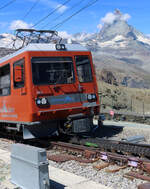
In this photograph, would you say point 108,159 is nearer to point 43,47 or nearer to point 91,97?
point 91,97

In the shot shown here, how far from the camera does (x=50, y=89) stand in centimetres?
920

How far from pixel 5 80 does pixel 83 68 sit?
2932 millimetres

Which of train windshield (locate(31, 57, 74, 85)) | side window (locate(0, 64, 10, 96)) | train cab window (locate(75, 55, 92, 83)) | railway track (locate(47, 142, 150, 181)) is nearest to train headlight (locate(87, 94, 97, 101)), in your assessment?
train cab window (locate(75, 55, 92, 83))

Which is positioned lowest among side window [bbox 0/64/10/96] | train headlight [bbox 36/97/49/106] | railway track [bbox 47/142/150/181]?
railway track [bbox 47/142/150/181]

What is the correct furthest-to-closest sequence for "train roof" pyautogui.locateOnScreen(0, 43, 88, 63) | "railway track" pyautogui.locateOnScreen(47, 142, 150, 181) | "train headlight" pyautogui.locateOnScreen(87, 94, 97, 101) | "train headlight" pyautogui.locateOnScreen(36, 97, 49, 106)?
"train headlight" pyautogui.locateOnScreen(87, 94, 97, 101), "train roof" pyautogui.locateOnScreen(0, 43, 88, 63), "train headlight" pyautogui.locateOnScreen(36, 97, 49, 106), "railway track" pyautogui.locateOnScreen(47, 142, 150, 181)

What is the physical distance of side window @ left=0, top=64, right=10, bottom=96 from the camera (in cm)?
1043

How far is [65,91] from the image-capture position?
9492mm

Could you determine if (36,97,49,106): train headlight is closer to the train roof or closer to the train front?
the train front

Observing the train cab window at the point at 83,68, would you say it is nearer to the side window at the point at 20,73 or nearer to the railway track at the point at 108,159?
the side window at the point at 20,73

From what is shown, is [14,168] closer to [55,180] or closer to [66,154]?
[55,180]

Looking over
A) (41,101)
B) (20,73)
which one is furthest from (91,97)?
(20,73)

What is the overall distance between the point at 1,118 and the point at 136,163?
6597 millimetres

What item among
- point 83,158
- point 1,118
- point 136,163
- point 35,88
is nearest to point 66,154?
point 83,158

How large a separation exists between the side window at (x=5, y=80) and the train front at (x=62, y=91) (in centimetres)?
179
